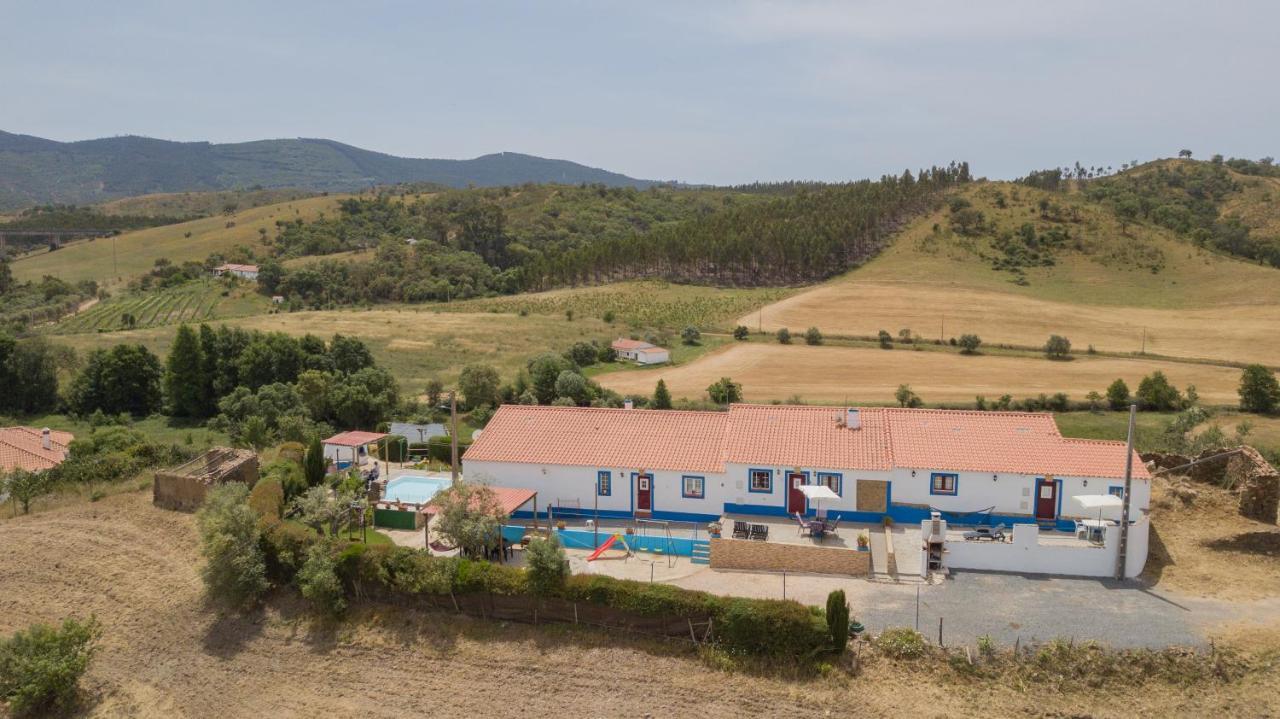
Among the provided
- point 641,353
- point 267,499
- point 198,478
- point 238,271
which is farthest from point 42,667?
point 238,271

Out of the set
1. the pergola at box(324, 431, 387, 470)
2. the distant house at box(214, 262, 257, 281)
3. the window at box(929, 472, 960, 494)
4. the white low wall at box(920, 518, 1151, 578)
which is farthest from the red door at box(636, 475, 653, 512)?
the distant house at box(214, 262, 257, 281)

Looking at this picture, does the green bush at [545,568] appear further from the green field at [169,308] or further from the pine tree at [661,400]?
the green field at [169,308]

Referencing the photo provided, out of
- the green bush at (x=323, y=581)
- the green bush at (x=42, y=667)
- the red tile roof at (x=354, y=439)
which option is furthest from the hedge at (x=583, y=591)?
the red tile roof at (x=354, y=439)

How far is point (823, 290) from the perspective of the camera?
3893 inches

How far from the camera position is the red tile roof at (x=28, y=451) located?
34.5 m

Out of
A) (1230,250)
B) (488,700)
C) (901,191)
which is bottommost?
(488,700)

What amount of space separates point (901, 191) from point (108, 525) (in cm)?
11807

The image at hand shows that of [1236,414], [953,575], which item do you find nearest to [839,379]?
[1236,414]

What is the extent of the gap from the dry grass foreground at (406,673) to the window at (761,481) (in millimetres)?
8000

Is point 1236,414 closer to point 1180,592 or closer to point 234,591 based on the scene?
point 1180,592

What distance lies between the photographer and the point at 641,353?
67062 millimetres

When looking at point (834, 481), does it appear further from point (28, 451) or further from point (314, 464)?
point (28, 451)

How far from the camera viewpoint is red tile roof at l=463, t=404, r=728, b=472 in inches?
1134

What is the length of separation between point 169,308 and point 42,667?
272ft
